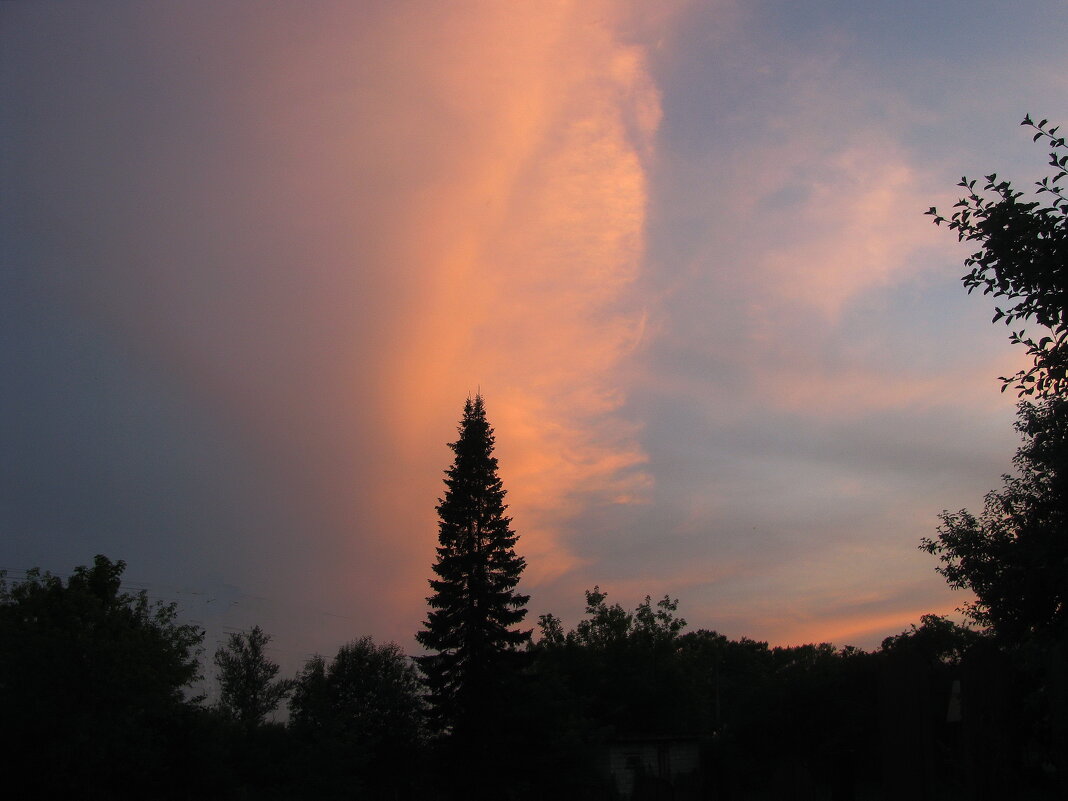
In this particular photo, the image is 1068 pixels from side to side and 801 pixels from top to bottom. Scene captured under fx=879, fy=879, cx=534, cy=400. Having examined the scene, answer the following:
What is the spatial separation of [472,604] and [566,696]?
8.76 meters

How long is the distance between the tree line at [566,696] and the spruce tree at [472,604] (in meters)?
0.11

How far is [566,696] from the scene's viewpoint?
2101 inches

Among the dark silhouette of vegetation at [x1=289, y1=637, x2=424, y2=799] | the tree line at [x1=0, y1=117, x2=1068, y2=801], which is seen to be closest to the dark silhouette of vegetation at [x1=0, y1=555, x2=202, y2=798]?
the tree line at [x1=0, y1=117, x2=1068, y2=801]

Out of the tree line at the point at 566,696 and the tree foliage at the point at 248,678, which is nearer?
the tree line at the point at 566,696

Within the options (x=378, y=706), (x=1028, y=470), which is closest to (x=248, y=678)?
(x=378, y=706)

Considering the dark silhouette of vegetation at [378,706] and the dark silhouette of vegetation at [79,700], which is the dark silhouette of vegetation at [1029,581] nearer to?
the dark silhouette of vegetation at [79,700]

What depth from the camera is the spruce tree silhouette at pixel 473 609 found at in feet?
160

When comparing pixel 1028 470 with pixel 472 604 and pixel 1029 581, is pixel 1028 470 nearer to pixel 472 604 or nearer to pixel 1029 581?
pixel 1029 581

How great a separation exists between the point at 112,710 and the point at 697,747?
33.1 metres

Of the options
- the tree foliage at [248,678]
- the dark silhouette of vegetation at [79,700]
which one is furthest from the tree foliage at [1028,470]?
the tree foliage at [248,678]

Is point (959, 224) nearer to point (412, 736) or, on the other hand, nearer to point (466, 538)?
point (466, 538)

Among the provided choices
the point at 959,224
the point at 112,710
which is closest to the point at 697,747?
the point at 112,710

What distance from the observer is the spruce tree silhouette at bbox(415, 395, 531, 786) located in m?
48.8

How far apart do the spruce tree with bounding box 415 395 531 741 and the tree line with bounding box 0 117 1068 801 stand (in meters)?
0.11
